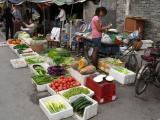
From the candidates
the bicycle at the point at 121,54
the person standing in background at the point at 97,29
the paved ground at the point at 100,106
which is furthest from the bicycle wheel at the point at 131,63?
the paved ground at the point at 100,106

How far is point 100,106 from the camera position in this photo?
242 inches

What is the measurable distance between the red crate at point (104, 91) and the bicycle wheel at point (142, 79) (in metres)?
0.60

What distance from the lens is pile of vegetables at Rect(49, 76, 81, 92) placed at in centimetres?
655

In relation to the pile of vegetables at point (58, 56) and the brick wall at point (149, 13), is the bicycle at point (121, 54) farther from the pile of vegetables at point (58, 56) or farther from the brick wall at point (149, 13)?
the brick wall at point (149, 13)

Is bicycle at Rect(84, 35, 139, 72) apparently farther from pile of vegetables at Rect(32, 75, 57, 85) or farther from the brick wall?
the brick wall

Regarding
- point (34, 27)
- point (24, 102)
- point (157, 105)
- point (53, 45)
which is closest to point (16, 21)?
point (34, 27)

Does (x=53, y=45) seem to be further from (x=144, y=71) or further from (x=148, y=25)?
(x=144, y=71)

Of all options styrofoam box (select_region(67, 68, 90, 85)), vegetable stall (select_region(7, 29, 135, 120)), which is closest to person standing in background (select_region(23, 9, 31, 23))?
vegetable stall (select_region(7, 29, 135, 120))

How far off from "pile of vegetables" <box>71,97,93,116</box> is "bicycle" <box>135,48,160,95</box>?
57.7 inches

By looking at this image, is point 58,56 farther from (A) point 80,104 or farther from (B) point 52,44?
(A) point 80,104

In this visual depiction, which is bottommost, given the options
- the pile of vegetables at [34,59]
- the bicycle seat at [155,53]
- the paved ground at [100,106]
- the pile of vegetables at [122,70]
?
the paved ground at [100,106]

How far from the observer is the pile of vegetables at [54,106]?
5562 millimetres

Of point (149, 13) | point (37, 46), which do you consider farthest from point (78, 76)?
point (149, 13)

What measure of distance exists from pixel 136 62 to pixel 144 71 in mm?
2028
